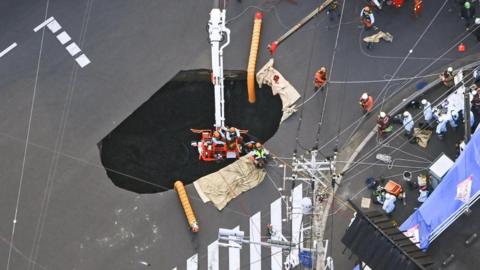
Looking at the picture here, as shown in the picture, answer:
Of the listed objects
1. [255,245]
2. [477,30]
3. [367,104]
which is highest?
[477,30]

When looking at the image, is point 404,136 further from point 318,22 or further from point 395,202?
point 318,22

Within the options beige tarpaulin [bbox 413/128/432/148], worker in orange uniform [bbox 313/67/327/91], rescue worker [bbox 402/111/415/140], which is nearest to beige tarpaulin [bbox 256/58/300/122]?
worker in orange uniform [bbox 313/67/327/91]

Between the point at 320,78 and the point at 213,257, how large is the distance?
8.70m

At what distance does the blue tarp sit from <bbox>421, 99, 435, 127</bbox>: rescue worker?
3880 mm

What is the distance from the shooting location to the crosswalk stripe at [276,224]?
34.7m

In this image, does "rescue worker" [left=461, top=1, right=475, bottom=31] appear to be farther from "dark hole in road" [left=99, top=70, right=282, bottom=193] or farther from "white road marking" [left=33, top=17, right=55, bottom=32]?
"white road marking" [left=33, top=17, right=55, bottom=32]

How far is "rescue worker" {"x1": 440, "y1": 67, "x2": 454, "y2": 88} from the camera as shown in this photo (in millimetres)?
36062

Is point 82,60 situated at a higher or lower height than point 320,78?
higher

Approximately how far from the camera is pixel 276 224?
35.4m

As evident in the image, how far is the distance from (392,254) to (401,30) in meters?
12.0

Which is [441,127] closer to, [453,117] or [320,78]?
[453,117]

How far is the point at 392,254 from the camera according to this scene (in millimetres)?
30172

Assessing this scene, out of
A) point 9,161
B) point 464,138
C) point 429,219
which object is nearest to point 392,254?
point 429,219

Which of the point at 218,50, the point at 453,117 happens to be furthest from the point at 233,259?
the point at 453,117
